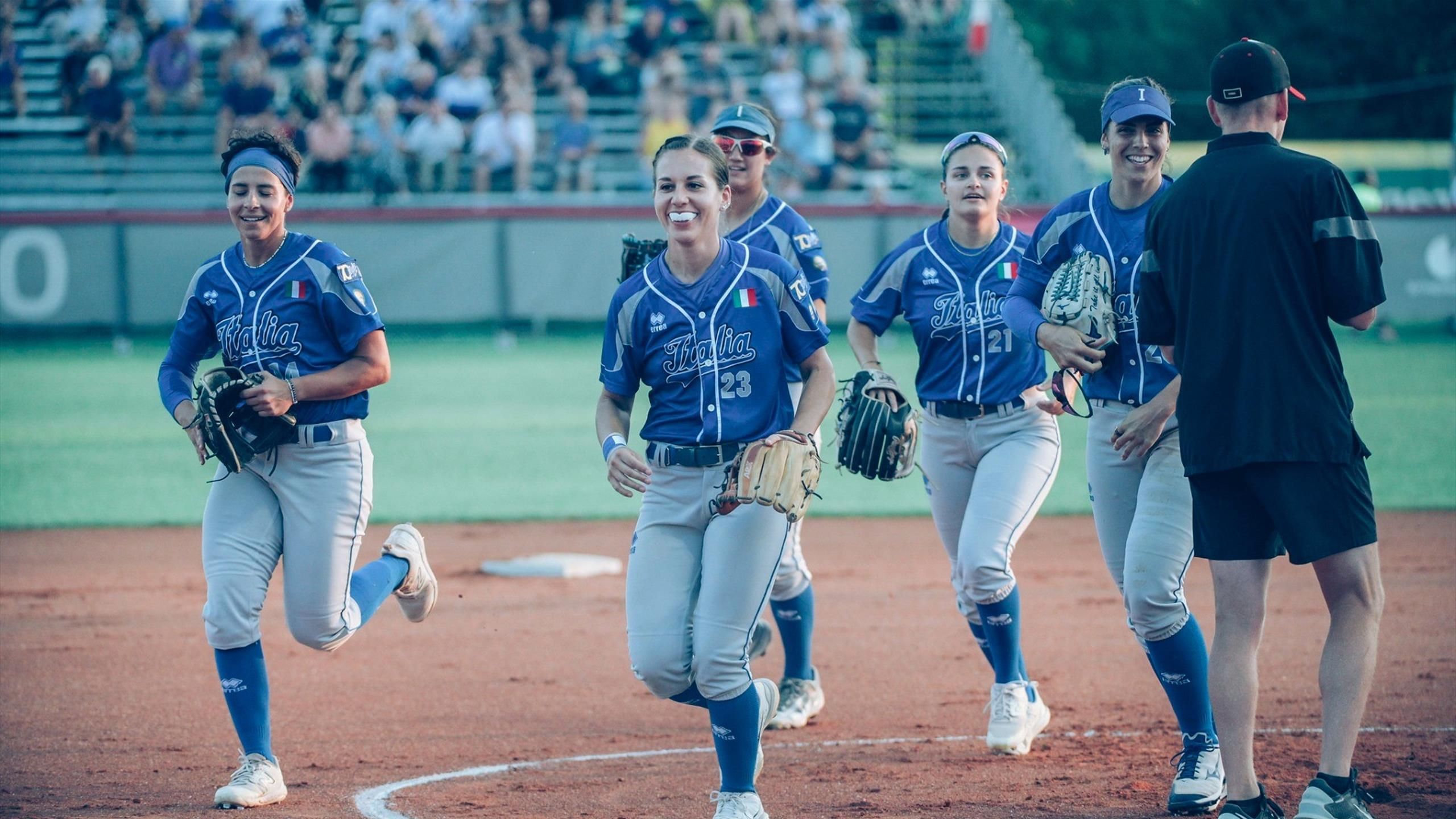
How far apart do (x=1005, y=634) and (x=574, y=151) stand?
51.2 feet

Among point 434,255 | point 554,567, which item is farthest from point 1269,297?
point 434,255

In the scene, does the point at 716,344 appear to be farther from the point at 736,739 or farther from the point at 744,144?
the point at 744,144

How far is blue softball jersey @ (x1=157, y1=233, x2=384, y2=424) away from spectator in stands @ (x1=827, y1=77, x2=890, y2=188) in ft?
52.8

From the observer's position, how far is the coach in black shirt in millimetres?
3852

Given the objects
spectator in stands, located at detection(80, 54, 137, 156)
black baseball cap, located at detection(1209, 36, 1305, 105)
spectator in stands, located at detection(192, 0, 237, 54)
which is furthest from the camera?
spectator in stands, located at detection(192, 0, 237, 54)

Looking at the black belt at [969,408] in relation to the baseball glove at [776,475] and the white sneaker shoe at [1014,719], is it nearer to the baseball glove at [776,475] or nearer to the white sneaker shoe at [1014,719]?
the white sneaker shoe at [1014,719]

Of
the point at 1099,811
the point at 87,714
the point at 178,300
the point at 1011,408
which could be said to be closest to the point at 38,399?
the point at 178,300

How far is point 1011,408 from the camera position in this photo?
5.46 m

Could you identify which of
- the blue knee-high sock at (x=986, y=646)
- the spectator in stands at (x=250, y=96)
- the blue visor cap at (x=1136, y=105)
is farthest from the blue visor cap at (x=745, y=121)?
the spectator in stands at (x=250, y=96)

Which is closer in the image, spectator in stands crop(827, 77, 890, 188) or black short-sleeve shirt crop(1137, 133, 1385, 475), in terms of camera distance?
black short-sleeve shirt crop(1137, 133, 1385, 475)

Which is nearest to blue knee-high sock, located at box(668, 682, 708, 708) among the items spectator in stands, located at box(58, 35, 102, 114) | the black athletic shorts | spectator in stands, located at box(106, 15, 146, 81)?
the black athletic shorts

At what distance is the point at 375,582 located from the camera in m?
5.38

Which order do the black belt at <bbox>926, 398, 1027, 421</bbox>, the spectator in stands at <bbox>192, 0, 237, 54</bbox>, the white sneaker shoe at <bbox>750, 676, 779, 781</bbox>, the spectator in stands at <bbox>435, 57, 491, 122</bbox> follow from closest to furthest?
the white sneaker shoe at <bbox>750, 676, 779, 781</bbox> < the black belt at <bbox>926, 398, 1027, 421</bbox> < the spectator in stands at <bbox>435, 57, 491, 122</bbox> < the spectator in stands at <bbox>192, 0, 237, 54</bbox>

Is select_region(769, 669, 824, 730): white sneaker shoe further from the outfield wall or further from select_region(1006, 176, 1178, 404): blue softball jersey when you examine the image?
the outfield wall
